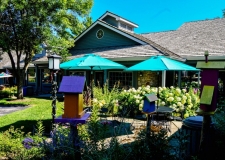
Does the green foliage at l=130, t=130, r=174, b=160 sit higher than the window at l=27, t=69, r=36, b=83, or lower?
lower

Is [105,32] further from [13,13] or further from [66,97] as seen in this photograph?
[66,97]

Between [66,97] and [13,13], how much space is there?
12.9 meters

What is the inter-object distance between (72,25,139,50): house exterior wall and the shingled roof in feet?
11.1

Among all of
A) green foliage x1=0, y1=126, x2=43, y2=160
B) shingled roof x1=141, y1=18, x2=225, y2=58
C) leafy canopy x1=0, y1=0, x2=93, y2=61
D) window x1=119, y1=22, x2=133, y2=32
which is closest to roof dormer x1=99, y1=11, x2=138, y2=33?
window x1=119, y1=22, x2=133, y2=32

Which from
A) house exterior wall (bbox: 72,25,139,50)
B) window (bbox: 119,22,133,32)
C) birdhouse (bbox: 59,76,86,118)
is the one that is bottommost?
birdhouse (bbox: 59,76,86,118)

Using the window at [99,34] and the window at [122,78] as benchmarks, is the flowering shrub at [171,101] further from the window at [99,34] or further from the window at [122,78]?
the window at [99,34]

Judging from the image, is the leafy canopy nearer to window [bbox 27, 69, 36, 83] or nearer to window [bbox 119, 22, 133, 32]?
window [bbox 119, 22, 133, 32]

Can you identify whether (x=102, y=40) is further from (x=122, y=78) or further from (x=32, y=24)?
(x=32, y=24)

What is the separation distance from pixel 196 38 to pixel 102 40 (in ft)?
24.8

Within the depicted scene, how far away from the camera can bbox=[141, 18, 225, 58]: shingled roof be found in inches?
523

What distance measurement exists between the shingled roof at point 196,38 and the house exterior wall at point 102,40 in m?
3.37

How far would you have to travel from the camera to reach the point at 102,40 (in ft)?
54.5

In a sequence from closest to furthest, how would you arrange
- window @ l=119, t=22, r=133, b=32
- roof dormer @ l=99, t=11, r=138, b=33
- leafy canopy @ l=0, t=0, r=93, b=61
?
leafy canopy @ l=0, t=0, r=93, b=61, roof dormer @ l=99, t=11, r=138, b=33, window @ l=119, t=22, r=133, b=32

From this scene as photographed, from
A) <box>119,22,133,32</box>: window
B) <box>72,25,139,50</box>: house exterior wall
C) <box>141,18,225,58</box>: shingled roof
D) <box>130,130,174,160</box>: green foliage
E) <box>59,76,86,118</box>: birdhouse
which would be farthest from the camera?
<box>119,22,133,32</box>: window
